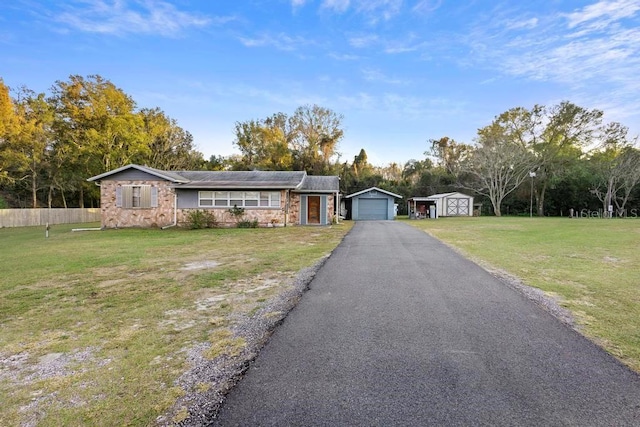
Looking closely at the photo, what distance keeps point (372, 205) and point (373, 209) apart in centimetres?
37

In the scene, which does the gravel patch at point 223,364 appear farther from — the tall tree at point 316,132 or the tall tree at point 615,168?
the tall tree at point 615,168

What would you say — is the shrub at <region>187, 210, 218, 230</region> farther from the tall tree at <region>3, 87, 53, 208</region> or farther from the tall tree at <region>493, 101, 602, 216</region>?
the tall tree at <region>493, 101, 602, 216</region>

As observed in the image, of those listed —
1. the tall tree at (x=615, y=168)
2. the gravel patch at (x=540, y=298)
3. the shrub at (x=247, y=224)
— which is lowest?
the gravel patch at (x=540, y=298)

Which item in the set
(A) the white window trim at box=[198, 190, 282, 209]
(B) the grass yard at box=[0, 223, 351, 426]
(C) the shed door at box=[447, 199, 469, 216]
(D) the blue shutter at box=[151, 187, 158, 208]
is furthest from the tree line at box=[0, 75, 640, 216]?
(B) the grass yard at box=[0, 223, 351, 426]

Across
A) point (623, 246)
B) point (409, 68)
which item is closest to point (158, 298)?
point (623, 246)

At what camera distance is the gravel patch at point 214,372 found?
2207mm

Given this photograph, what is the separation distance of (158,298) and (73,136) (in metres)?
31.4

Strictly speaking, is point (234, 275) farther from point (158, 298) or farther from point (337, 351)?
point (337, 351)

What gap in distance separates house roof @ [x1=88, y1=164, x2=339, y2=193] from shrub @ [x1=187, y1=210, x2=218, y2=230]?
1.48 metres

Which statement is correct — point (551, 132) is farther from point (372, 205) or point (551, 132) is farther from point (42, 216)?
point (42, 216)

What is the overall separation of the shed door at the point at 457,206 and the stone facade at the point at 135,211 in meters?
29.8

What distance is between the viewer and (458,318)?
3.98 metres

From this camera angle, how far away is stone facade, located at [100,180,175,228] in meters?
19.3

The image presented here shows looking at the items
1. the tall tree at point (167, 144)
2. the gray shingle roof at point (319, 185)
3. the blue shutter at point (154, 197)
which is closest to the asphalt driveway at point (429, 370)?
the gray shingle roof at point (319, 185)
